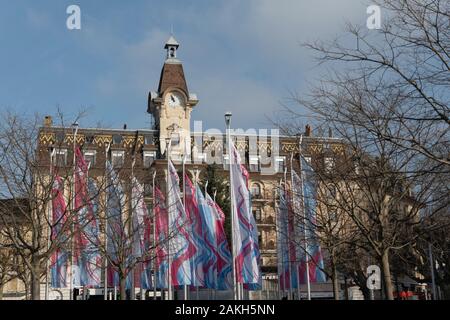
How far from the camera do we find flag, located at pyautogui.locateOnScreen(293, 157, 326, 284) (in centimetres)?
2884

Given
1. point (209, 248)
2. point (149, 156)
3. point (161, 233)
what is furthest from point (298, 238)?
point (149, 156)

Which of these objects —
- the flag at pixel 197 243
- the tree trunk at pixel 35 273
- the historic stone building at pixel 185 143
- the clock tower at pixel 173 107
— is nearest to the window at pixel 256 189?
the historic stone building at pixel 185 143

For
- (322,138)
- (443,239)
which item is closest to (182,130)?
(443,239)

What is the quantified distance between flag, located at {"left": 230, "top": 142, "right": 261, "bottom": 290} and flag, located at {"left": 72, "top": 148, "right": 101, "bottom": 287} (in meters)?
7.90

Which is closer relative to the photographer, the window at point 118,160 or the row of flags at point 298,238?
the row of flags at point 298,238

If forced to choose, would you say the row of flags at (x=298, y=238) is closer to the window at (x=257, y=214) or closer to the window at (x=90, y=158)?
the window at (x=90, y=158)

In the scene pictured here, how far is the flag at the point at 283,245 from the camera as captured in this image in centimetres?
3666

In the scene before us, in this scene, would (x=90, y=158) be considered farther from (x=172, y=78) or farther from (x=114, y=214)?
(x=172, y=78)

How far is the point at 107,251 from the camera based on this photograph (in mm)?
36219

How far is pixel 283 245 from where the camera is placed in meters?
39.5

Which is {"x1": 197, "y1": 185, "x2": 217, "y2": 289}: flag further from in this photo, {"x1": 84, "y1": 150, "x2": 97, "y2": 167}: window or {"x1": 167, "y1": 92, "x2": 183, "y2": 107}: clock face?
{"x1": 167, "y1": 92, "x2": 183, "y2": 107}: clock face

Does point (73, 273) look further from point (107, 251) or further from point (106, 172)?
point (106, 172)

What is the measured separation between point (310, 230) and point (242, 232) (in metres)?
7.47
